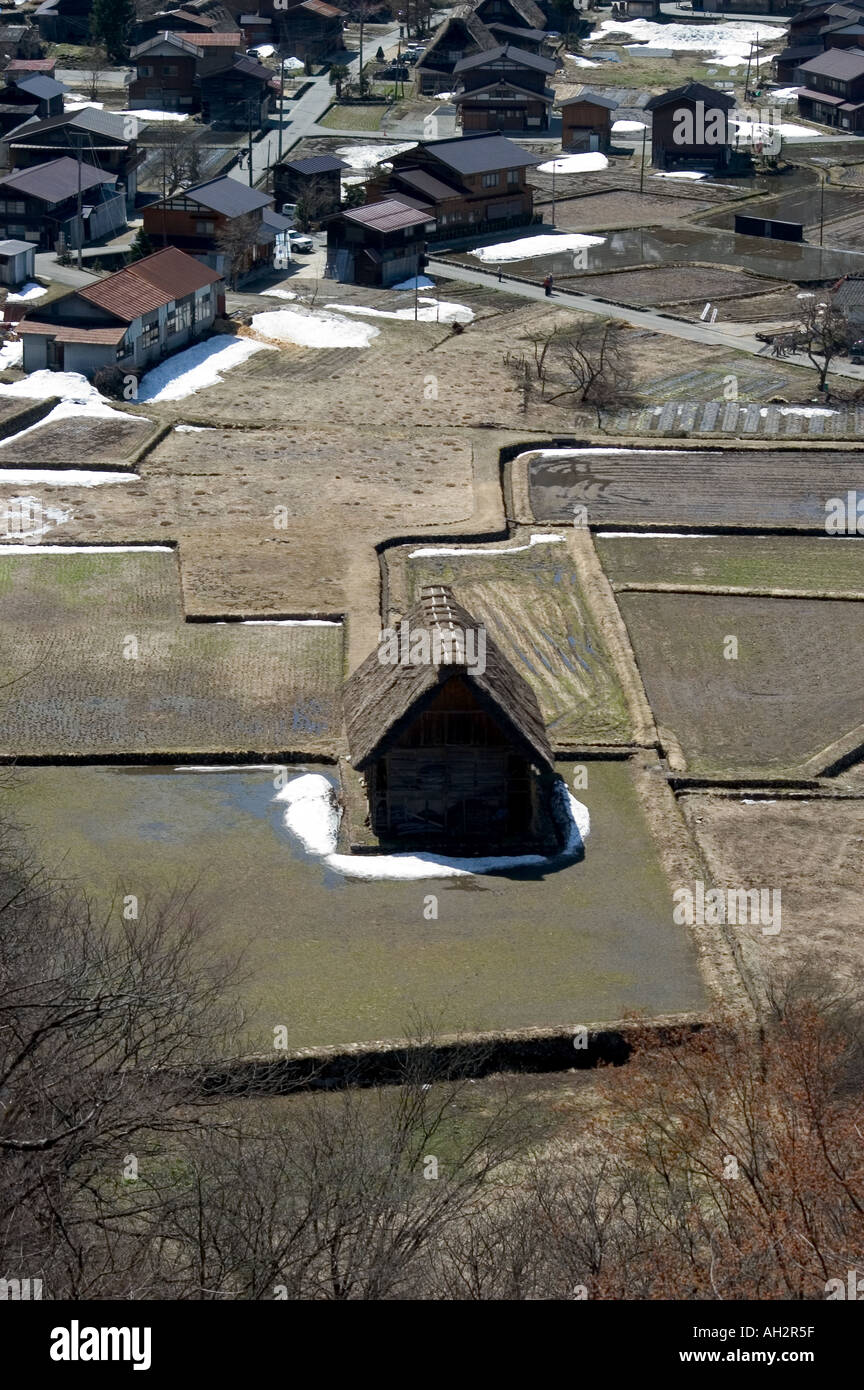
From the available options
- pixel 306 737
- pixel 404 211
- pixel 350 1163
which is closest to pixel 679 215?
pixel 404 211

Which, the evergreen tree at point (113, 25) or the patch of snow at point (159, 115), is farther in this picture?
the evergreen tree at point (113, 25)

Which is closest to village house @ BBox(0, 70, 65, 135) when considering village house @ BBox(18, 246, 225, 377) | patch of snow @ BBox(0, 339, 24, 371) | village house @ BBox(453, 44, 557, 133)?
village house @ BBox(453, 44, 557, 133)

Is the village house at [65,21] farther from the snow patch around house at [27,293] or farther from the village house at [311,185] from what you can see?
the snow patch around house at [27,293]

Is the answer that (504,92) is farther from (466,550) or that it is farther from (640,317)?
(466,550)

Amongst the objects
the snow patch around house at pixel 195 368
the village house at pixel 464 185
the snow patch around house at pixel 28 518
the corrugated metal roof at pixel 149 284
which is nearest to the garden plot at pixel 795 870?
the snow patch around house at pixel 28 518

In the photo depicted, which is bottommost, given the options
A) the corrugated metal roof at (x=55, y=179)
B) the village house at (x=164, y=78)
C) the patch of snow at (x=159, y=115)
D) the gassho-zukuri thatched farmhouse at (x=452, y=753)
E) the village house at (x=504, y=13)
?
the gassho-zukuri thatched farmhouse at (x=452, y=753)
